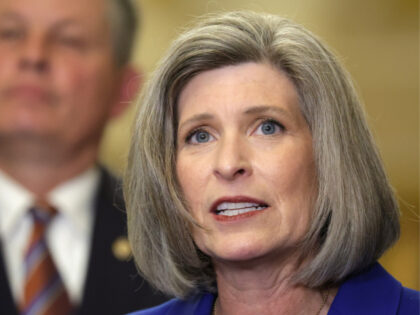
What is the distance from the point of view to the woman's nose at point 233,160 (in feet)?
6.73

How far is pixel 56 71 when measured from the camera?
3135 mm

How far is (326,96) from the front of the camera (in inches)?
84.3

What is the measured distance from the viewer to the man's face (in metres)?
3.10

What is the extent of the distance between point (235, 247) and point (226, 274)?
0.65 ft

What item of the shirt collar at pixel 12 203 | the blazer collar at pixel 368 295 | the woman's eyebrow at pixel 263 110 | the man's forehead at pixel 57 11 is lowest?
the shirt collar at pixel 12 203

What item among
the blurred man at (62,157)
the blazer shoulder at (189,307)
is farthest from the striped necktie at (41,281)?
the blazer shoulder at (189,307)

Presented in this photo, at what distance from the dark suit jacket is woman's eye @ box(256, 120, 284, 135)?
96cm

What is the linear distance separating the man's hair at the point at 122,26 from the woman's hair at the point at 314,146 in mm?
963

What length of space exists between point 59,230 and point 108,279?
10.8 inches

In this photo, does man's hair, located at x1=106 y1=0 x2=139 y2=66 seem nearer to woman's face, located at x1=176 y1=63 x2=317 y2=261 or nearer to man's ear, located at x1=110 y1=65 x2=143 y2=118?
man's ear, located at x1=110 y1=65 x2=143 y2=118

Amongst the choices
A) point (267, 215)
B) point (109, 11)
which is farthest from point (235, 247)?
point (109, 11)

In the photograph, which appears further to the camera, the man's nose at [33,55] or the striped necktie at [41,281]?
the man's nose at [33,55]

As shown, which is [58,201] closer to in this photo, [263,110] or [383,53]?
[263,110]

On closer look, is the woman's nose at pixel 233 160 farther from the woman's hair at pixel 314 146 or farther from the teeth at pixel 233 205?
the woman's hair at pixel 314 146
